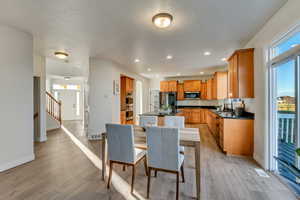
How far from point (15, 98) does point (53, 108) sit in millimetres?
4082

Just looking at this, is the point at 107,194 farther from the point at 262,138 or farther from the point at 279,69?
the point at 279,69

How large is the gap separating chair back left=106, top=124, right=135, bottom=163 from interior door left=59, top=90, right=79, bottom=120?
8.50 meters

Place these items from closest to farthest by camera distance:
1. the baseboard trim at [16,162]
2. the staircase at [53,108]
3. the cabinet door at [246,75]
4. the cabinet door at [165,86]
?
the baseboard trim at [16,162]
the cabinet door at [246,75]
the staircase at [53,108]
the cabinet door at [165,86]

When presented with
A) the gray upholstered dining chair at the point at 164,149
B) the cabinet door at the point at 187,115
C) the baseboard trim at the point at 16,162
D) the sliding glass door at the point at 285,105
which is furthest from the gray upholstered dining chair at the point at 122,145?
the cabinet door at the point at 187,115

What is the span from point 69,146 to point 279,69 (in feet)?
16.7

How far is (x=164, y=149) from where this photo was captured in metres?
1.76

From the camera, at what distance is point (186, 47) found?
3684 mm

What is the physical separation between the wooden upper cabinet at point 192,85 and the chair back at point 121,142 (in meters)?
6.32

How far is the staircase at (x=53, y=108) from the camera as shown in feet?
20.6

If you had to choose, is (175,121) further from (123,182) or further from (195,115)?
(195,115)

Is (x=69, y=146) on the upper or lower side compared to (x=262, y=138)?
lower

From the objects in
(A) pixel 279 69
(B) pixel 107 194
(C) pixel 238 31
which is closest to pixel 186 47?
(C) pixel 238 31

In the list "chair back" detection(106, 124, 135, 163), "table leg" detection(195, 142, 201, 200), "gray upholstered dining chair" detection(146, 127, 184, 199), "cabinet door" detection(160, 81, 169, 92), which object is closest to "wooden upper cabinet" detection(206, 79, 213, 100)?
"cabinet door" detection(160, 81, 169, 92)

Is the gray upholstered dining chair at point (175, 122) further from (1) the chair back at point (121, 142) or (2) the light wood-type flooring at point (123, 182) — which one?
(1) the chair back at point (121, 142)
